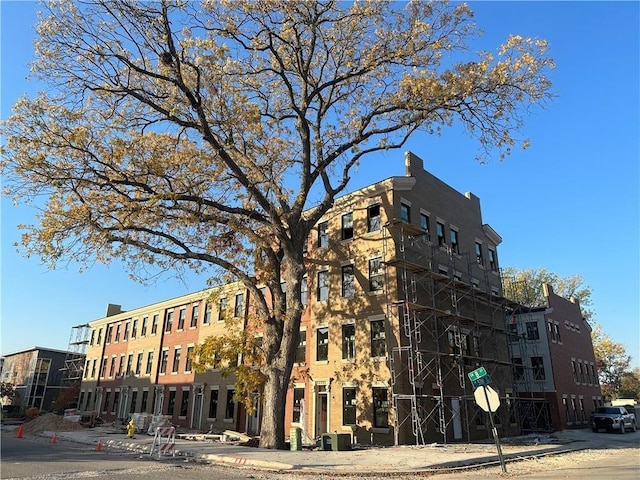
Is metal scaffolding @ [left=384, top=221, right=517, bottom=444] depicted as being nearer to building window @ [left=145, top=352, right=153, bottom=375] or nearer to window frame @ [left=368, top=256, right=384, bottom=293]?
window frame @ [left=368, top=256, right=384, bottom=293]

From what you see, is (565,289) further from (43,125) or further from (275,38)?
(43,125)

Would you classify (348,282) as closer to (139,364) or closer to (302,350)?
(302,350)

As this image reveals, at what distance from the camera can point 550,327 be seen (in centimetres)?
3516

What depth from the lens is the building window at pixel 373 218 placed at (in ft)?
78.4

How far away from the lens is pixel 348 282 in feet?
80.5

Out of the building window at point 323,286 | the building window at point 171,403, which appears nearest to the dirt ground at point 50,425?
the building window at point 171,403

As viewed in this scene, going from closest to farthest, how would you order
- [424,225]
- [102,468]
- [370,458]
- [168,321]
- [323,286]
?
[102,468]
[370,458]
[424,225]
[323,286]
[168,321]

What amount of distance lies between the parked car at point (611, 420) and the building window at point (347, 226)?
2363 centimetres

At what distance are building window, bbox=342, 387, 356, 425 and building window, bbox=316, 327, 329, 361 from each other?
2.33 meters

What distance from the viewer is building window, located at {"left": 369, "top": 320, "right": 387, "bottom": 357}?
2169cm

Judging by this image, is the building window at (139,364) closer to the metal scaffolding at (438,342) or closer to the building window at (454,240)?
the metal scaffolding at (438,342)

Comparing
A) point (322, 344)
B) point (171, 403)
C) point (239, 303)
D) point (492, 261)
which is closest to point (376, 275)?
point (322, 344)

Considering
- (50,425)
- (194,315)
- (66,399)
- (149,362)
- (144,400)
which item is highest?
(194,315)

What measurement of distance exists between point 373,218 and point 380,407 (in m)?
9.84
